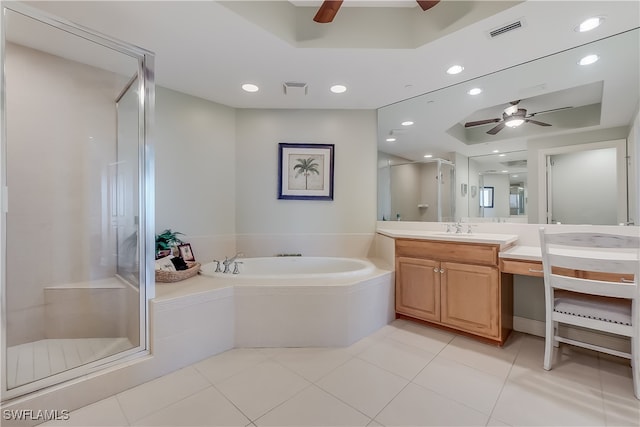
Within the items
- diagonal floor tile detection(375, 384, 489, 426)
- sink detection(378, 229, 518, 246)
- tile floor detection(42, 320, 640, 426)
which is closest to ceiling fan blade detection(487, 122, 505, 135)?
sink detection(378, 229, 518, 246)

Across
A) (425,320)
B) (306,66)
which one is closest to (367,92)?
(306,66)

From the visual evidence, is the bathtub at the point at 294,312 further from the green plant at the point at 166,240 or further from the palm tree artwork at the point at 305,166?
the palm tree artwork at the point at 305,166

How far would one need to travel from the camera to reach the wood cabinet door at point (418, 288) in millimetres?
2326

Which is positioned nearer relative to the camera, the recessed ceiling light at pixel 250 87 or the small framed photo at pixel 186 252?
the recessed ceiling light at pixel 250 87

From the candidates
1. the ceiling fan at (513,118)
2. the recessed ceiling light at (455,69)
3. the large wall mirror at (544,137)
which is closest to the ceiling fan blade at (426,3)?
the recessed ceiling light at (455,69)

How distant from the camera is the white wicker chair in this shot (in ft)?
4.89

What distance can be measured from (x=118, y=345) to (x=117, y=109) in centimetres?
189

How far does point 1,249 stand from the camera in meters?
1.36

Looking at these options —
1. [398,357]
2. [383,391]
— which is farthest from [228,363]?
[398,357]

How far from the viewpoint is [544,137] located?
214cm

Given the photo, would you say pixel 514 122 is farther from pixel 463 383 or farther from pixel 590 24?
pixel 463 383

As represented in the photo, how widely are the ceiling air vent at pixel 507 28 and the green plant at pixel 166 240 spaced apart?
9.84 ft

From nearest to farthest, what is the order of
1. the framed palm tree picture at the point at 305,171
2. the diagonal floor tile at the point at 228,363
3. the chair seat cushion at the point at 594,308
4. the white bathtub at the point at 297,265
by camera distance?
the chair seat cushion at the point at 594,308 → the diagonal floor tile at the point at 228,363 → the white bathtub at the point at 297,265 → the framed palm tree picture at the point at 305,171

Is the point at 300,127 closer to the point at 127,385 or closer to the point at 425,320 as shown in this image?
the point at 425,320
